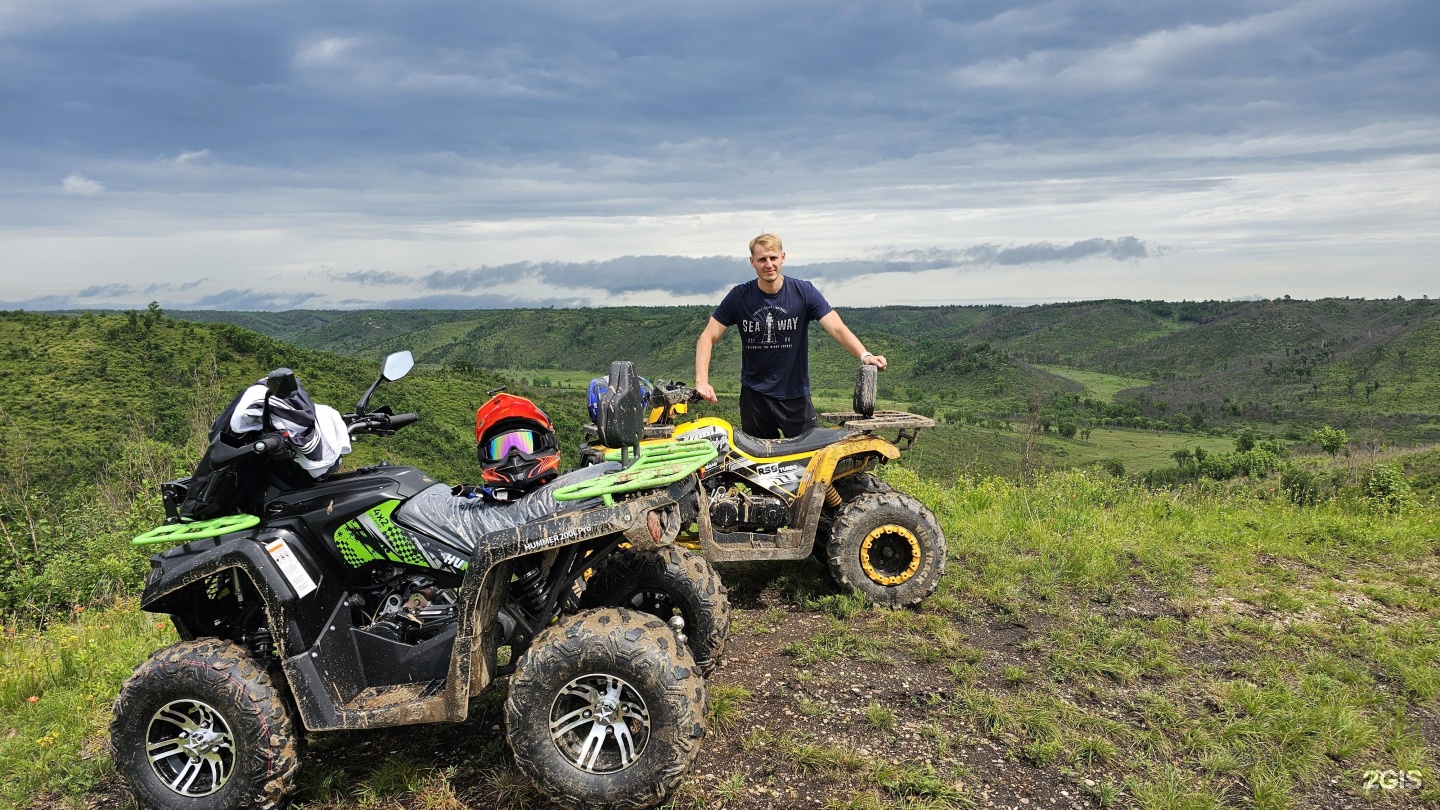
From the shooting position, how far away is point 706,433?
220 inches

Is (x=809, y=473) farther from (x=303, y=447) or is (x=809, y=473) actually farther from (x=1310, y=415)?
(x=1310, y=415)

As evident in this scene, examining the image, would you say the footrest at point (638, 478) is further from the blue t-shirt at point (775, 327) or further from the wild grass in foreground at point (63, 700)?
the wild grass in foreground at point (63, 700)

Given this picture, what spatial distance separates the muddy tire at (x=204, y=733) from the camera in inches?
125

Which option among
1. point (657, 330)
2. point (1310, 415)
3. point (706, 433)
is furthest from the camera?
point (657, 330)

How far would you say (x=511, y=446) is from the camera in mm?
3627

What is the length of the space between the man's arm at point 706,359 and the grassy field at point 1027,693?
5.22ft

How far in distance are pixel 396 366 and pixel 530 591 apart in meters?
1.24

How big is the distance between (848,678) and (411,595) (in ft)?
7.96

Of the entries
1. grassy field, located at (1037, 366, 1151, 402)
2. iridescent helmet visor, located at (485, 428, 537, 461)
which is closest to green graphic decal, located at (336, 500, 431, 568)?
iridescent helmet visor, located at (485, 428, 537, 461)

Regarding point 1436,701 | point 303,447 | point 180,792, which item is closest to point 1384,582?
point 1436,701

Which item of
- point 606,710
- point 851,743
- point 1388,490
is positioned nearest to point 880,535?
point 851,743

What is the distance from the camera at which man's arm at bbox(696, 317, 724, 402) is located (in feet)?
19.1

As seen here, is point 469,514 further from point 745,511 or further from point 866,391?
point 866,391

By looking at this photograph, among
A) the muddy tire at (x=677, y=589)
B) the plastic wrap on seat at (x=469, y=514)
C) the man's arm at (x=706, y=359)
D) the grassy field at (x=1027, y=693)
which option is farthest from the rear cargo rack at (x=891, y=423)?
the plastic wrap on seat at (x=469, y=514)
